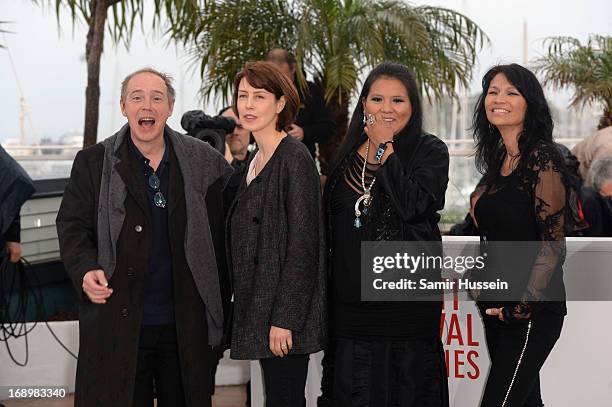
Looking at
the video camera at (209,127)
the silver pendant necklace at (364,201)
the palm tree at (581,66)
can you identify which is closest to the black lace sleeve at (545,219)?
the silver pendant necklace at (364,201)

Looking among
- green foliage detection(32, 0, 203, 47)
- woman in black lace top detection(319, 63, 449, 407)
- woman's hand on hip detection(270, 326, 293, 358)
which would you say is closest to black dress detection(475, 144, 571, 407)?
woman in black lace top detection(319, 63, 449, 407)

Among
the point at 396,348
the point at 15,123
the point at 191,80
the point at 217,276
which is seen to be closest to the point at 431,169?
the point at 396,348

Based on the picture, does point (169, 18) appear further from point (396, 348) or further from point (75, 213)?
point (396, 348)

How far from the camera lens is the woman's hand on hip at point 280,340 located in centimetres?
254

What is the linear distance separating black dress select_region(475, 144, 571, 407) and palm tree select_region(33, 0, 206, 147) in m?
3.73

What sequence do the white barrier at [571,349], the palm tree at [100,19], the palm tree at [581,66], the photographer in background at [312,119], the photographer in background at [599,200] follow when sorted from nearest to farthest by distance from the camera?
1. the white barrier at [571,349]
2. the photographer in background at [599,200]
3. the photographer in background at [312,119]
4. the palm tree at [100,19]
5. the palm tree at [581,66]

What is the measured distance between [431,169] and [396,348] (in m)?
0.59

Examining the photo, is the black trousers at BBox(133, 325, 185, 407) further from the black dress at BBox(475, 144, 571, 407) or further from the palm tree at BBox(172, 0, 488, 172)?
the palm tree at BBox(172, 0, 488, 172)

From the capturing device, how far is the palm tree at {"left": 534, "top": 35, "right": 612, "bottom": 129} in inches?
291

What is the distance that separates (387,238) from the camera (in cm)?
256

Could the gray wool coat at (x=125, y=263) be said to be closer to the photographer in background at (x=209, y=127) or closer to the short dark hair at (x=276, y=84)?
the short dark hair at (x=276, y=84)

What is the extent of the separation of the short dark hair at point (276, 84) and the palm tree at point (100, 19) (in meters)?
3.26

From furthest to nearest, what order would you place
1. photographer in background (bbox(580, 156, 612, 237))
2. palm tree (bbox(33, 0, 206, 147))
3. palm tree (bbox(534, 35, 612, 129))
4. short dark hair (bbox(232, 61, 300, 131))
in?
1. palm tree (bbox(534, 35, 612, 129))
2. palm tree (bbox(33, 0, 206, 147))
3. photographer in background (bbox(580, 156, 612, 237))
4. short dark hair (bbox(232, 61, 300, 131))

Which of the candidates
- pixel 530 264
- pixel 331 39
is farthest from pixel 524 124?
pixel 331 39
